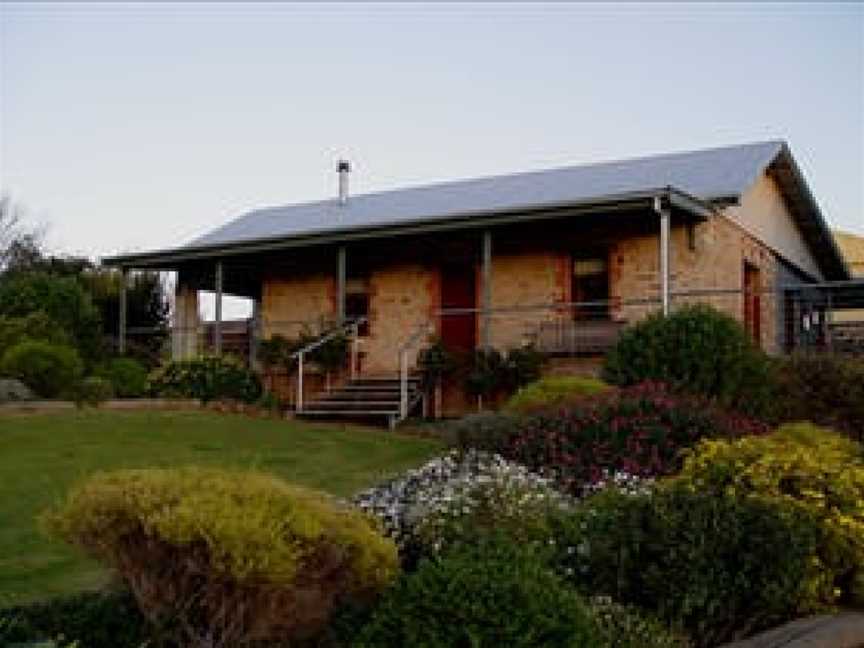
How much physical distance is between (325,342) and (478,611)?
16.1 m

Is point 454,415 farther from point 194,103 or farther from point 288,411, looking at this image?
point 194,103

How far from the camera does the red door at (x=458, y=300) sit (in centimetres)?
2170

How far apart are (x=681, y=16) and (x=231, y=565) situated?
11.8 m

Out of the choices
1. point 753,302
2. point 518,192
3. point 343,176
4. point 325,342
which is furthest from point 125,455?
point 343,176

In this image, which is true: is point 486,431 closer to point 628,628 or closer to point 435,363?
point 628,628

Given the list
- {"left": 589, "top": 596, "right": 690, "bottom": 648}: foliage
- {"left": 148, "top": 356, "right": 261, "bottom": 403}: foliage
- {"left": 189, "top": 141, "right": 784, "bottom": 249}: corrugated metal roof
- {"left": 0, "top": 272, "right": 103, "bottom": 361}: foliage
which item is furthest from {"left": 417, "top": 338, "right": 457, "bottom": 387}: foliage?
{"left": 589, "top": 596, "right": 690, "bottom": 648}: foliage

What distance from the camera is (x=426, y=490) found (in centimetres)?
802

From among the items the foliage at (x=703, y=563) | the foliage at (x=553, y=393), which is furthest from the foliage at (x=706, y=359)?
the foliage at (x=703, y=563)

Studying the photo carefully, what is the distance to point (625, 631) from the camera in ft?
18.6

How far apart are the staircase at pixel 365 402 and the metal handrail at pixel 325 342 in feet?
0.84

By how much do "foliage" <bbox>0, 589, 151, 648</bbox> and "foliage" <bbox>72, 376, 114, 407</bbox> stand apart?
35.9 ft

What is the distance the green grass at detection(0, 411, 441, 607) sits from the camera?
7.31 m

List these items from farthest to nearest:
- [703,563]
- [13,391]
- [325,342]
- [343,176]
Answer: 1. [343,176]
2. [325,342]
3. [13,391]
4. [703,563]

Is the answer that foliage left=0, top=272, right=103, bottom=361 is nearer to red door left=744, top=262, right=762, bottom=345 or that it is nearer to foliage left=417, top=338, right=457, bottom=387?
foliage left=417, top=338, right=457, bottom=387
